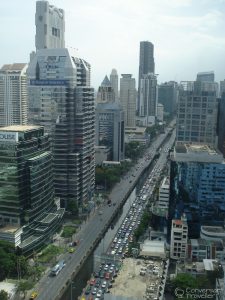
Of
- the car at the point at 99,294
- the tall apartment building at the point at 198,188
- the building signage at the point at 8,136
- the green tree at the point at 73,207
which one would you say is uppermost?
the building signage at the point at 8,136

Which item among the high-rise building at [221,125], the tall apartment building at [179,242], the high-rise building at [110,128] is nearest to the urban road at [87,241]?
the high-rise building at [110,128]

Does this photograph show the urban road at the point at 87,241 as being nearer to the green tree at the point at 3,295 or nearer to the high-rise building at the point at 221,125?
the green tree at the point at 3,295

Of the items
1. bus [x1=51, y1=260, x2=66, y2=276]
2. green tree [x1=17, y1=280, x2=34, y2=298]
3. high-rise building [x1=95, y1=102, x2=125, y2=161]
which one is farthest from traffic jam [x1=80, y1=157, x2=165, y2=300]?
high-rise building [x1=95, y1=102, x2=125, y2=161]

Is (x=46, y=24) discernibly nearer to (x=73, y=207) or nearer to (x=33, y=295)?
(x=73, y=207)

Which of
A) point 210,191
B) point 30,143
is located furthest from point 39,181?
point 210,191

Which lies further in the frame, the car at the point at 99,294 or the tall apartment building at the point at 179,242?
the tall apartment building at the point at 179,242

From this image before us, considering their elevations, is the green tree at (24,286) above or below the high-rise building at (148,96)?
below
